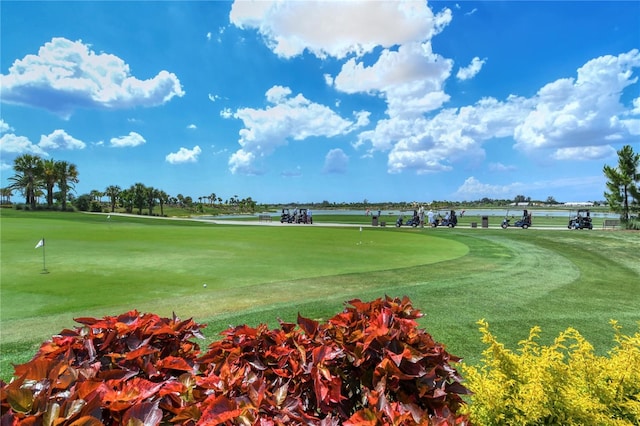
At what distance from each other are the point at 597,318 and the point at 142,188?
3778 inches

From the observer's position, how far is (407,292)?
25.2ft

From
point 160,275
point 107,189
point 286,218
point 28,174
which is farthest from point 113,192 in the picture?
point 160,275

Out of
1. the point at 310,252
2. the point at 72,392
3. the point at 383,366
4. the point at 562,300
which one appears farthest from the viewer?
the point at 310,252

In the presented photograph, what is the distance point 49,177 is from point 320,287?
83763mm

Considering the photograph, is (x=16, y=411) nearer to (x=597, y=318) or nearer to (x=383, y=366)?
(x=383, y=366)

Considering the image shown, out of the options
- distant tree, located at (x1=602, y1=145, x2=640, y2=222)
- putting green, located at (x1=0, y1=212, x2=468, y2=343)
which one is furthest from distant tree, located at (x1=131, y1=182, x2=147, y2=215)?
distant tree, located at (x1=602, y1=145, x2=640, y2=222)

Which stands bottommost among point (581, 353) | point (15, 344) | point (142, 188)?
point (15, 344)

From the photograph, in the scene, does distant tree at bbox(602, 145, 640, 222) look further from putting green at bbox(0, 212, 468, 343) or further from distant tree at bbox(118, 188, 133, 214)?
distant tree at bbox(118, 188, 133, 214)

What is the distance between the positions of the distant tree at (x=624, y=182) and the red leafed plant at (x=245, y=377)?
34.9m

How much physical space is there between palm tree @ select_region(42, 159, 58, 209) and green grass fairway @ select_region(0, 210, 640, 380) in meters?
70.3

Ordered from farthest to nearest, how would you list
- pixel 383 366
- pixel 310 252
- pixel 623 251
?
1. pixel 310 252
2. pixel 623 251
3. pixel 383 366

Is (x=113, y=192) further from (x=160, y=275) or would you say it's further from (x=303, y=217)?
(x=160, y=275)

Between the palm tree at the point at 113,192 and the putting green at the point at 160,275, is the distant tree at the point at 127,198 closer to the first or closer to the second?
the palm tree at the point at 113,192

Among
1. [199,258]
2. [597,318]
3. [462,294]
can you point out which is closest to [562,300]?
[597,318]
